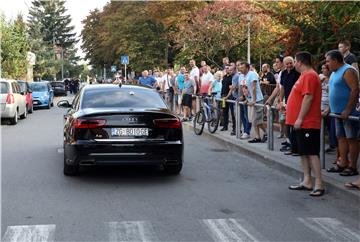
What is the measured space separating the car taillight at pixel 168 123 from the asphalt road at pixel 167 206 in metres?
0.84

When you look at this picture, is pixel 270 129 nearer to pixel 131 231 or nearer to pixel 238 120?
pixel 238 120

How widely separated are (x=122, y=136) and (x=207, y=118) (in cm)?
702

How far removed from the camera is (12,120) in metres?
19.5

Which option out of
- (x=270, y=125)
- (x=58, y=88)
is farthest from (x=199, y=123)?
(x=58, y=88)

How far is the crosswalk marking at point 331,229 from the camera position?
5.54 metres

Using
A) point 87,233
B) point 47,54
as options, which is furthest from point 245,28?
point 47,54

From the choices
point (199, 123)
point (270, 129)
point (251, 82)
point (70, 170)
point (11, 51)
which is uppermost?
point (11, 51)

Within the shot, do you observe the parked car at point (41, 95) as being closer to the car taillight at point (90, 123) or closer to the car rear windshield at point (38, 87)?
the car rear windshield at point (38, 87)

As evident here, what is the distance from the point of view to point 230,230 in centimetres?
578

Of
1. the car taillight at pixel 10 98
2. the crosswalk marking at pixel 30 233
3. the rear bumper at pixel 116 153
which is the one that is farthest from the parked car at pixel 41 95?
the crosswalk marking at pixel 30 233

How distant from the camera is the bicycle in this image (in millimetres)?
14594

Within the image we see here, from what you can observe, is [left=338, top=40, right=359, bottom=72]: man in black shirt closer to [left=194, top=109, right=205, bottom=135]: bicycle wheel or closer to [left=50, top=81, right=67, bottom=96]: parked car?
[left=194, top=109, right=205, bottom=135]: bicycle wheel

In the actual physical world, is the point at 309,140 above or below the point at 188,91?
below

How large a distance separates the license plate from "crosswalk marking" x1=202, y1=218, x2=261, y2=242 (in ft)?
8.03
